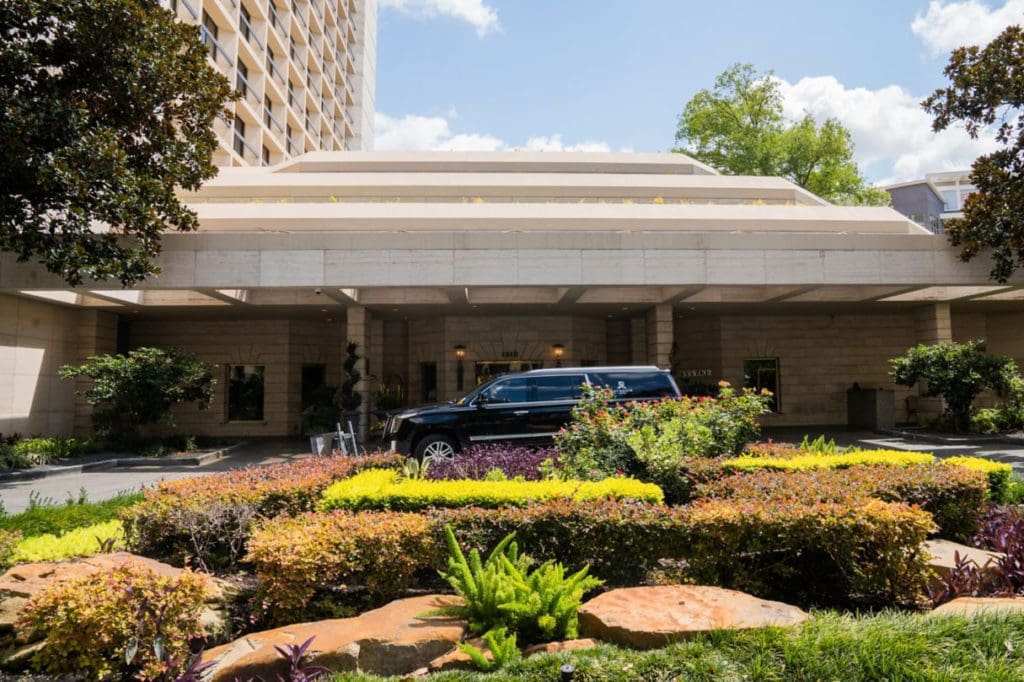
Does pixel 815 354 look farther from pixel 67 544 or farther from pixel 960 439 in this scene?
pixel 67 544

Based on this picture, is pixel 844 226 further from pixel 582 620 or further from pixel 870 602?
pixel 582 620

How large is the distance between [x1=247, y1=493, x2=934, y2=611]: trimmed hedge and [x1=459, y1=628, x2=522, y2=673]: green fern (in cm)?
120

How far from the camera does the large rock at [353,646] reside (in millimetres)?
3699

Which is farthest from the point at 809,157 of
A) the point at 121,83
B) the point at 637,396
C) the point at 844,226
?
the point at 121,83

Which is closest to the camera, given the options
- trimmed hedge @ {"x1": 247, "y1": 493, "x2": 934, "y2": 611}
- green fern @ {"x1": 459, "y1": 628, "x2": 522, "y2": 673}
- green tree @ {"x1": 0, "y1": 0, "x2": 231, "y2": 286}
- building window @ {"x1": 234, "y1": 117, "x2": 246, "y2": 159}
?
green fern @ {"x1": 459, "y1": 628, "x2": 522, "y2": 673}

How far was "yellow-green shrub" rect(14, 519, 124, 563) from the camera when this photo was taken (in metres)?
5.35

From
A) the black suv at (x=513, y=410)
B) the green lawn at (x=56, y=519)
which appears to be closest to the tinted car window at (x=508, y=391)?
the black suv at (x=513, y=410)

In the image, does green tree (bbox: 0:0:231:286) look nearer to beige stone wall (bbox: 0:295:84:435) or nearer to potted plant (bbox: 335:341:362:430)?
beige stone wall (bbox: 0:295:84:435)

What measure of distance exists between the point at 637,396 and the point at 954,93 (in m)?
11.9

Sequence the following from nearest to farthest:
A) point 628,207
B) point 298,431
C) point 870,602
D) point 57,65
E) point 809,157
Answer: point 870,602 < point 57,65 < point 628,207 < point 298,431 < point 809,157

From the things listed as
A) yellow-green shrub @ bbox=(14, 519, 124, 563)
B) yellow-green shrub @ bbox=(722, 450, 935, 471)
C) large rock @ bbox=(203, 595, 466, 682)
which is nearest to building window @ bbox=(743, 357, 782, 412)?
yellow-green shrub @ bbox=(722, 450, 935, 471)

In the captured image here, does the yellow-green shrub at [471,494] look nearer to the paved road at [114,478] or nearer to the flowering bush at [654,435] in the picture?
the flowering bush at [654,435]

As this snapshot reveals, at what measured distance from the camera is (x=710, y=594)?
4234 mm

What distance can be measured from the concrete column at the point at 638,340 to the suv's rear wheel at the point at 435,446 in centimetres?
1194
